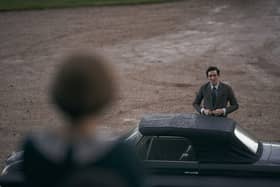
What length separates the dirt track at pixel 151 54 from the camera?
15.1m

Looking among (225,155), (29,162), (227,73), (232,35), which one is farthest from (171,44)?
(29,162)

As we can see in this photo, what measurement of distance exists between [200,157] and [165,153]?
462 millimetres

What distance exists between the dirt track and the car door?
2.58 m

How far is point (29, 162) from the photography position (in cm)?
261

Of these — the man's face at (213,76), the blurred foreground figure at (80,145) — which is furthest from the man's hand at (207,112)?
the blurred foreground figure at (80,145)

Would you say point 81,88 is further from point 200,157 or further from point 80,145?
point 200,157

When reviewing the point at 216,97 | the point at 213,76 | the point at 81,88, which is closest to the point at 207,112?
the point at 216,97

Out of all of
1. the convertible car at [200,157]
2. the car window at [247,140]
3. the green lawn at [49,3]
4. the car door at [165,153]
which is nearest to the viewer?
the convertible car at [200,157]

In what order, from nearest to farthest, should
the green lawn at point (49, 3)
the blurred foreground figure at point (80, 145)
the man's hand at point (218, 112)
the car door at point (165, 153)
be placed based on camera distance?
the blurred foreground figure at point (80, 145) → the car door at point (165, 153) → the man's hand at point (218, 112) → the green lawn at point (49, 3)

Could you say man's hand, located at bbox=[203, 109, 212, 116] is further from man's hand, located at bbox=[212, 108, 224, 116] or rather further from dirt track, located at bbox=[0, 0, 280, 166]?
dirt track, located at bbox=[0, 0, 280, 166]

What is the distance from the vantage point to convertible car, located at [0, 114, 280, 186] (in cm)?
839

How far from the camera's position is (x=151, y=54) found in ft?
69.6

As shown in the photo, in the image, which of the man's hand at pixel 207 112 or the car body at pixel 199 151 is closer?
the car body at pixel 199 151

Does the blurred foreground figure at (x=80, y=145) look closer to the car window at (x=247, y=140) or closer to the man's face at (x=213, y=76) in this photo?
the car window at (x=247, y=140)
